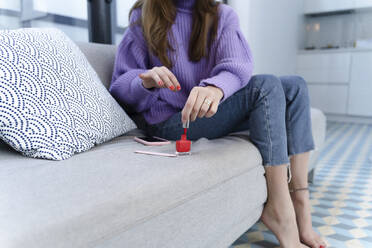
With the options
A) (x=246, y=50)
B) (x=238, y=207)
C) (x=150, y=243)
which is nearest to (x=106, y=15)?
(x=246, y=50)

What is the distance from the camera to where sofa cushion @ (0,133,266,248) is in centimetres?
39

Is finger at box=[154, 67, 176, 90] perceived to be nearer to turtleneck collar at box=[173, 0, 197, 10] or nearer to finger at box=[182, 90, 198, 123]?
finger at box=[182, 90, 198, 123]

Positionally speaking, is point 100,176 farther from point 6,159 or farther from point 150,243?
point 6,159

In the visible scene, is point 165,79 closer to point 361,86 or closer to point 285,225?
point 285,225

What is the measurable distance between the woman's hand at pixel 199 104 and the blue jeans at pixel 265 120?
17 centimetres

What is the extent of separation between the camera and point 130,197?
1.59ft

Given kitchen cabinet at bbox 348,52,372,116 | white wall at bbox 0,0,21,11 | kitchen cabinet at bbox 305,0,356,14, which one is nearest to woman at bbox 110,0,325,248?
white wall at bbox 0,0,21,11

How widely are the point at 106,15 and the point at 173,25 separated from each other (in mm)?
832

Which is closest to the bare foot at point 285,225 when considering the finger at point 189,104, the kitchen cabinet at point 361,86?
the finger at point 189,104

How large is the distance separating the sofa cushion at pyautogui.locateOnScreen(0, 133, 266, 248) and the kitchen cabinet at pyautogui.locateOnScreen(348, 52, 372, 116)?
3.44m

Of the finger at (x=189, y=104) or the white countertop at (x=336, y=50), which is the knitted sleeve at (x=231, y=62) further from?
the white countertop at (x=336, y=50)

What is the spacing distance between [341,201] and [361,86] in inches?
109

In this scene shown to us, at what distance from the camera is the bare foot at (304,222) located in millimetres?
937

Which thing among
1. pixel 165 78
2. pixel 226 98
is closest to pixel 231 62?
pixel 226 98
